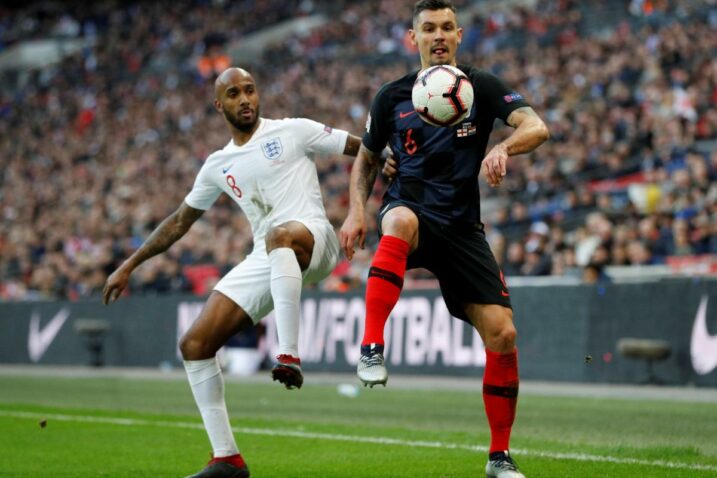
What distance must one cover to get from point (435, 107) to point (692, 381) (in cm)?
926

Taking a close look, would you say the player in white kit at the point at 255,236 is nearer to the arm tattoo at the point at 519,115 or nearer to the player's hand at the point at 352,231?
the player's hand at the point at 352,231

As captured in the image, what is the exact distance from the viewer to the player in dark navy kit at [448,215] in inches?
242

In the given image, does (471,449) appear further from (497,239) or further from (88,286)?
(88,286)

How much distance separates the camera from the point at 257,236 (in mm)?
7414

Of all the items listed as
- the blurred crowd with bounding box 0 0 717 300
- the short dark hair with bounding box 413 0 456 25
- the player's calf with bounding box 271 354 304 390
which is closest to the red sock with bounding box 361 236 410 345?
the player's calf with bounding box 271 354 304 390

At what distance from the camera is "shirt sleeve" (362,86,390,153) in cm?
643

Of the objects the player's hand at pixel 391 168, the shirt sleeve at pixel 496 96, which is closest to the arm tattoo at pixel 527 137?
the shirt sleeve at pixel 496 96

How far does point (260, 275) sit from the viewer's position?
7.09 metres

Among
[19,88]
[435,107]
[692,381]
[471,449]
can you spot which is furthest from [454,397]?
[19,88]

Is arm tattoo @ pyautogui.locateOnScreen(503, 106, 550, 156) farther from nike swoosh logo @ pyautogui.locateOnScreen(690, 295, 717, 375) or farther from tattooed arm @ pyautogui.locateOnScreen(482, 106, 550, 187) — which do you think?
nike swoosh logo @ pyautogui.locateOnScreen(690, 295, 717, 375)

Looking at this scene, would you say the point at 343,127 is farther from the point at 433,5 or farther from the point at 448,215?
the point at 448,215

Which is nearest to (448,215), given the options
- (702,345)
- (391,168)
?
(391,168)

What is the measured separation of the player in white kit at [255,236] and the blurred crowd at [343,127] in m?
9.32

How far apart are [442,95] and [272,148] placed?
63.8 inches
